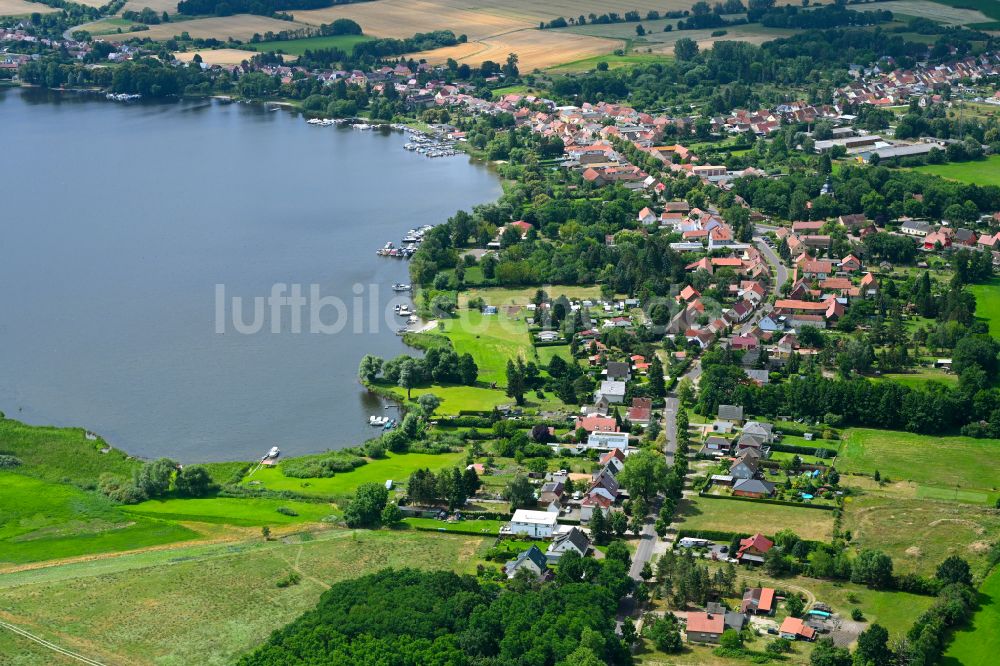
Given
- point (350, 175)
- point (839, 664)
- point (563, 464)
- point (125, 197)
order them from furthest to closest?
point (350, 175) → point (125, 197) → point (563, 464) → point (839, 664)

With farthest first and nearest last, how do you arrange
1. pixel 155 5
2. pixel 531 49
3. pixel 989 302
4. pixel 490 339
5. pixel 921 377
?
pixel 155 5
pixel 531 49
pixel 989 302
pixel 490 339
pixel 921 377

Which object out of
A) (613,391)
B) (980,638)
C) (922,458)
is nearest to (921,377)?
(922,458)

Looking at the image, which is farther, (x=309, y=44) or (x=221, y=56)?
(x=309, y=44)

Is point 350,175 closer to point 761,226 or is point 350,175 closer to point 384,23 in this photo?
point 761,226

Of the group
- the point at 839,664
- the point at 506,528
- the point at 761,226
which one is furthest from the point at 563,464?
the point at 761,226

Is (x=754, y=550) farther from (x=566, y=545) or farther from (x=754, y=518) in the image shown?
(x=566, y=545)

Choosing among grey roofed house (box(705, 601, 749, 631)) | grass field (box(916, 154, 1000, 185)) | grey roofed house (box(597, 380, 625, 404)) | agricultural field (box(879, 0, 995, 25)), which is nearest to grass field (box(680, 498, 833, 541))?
grey roofed house (box(705, 601, 749, 631))

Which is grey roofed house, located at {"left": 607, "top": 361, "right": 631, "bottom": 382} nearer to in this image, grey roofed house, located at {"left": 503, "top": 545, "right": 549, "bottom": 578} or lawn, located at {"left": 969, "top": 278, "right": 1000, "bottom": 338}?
grey roofed house, located at {"left": 503, "top": 545, "right": 549, "bottom": 578}
